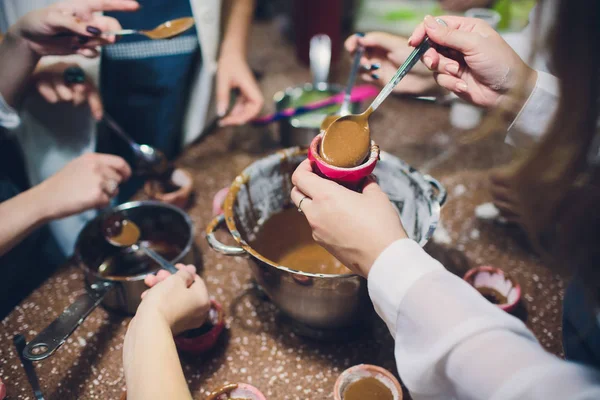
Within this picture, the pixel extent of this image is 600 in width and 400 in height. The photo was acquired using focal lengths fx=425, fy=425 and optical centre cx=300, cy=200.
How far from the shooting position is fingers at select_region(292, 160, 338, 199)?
29.3 inches

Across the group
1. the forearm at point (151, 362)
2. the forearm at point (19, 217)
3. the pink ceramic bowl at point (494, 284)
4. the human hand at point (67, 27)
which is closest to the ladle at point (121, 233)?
the forearm at point (19, 217)

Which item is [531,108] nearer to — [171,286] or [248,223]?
[248,223]

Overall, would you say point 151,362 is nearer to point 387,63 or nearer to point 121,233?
point 121,233

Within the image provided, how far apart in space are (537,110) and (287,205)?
65 centimetres

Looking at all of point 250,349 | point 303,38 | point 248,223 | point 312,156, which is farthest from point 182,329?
point 303,38

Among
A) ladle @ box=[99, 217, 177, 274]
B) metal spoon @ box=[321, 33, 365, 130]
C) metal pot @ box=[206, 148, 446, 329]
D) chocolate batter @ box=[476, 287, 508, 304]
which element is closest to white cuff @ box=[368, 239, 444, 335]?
metal pot @ box=[206, 148, 446, 329]

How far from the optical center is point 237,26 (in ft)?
5.68

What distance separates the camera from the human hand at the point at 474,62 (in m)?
0.94

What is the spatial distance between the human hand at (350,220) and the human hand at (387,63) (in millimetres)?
631

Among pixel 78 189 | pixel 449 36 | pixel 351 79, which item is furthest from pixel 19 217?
pixel 449 36

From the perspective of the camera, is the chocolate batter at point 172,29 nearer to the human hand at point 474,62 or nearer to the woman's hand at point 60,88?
the woman's hand at point 60,88

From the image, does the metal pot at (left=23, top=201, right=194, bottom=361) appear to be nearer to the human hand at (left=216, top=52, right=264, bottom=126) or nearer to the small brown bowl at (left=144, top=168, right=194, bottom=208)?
the small brown bowl at (left=144, top=168, right=194, bottom=208)

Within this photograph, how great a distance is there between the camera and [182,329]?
2.80ft

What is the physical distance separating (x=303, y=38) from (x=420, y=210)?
1495 mm
